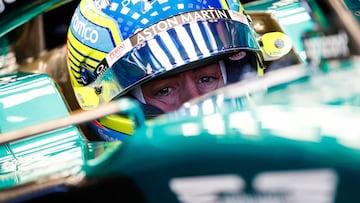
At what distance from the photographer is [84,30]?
1806 mm

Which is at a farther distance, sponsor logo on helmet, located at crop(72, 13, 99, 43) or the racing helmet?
sponsor logo on helmet, located at crop(72, 13, 99, 43)

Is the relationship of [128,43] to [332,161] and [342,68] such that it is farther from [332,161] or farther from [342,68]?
[332,161]

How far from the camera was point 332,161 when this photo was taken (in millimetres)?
913

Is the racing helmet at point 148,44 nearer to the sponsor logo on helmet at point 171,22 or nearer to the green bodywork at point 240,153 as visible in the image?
the sponsor logo on helmet at point 171,22

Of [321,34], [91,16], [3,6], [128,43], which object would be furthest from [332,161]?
[3,6]

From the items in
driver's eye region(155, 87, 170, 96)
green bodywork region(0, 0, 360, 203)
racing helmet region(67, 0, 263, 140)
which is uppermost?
racing helmet region(67, 0, 263, 140)

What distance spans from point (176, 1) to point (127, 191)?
80 cm

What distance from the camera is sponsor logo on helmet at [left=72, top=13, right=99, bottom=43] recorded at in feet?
5.77

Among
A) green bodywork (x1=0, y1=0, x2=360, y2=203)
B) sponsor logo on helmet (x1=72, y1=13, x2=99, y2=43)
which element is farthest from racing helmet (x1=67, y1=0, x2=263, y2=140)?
green bodywork (x1=0, y1=0, x2=360, y2=203)

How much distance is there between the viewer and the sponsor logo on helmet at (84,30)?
176cm

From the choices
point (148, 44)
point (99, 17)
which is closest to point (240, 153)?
point (148, 44)

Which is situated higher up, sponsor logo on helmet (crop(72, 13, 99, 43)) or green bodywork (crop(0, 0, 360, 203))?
sponsor logo on helmet (crop(72, 13, 99, 43))

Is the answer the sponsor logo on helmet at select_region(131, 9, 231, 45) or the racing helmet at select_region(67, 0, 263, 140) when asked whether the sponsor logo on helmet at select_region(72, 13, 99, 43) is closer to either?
the racing helmet at select_region(67, 0, 263, 140)

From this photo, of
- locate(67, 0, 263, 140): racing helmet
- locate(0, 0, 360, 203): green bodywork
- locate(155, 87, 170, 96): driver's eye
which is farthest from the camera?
locate(155, 87, 170, 96): driver's eye
